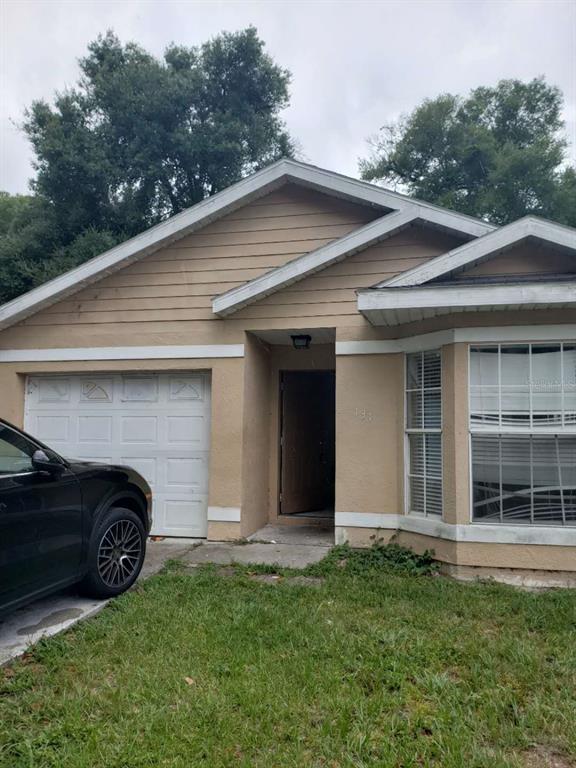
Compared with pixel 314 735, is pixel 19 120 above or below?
above

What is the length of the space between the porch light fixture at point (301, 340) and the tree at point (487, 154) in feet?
49.1

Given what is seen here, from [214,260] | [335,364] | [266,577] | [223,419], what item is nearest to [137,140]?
[214,260]

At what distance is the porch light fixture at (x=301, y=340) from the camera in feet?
22.5

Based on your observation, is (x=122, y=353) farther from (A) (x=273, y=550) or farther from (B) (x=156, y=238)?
(A) (x=273, y=550)

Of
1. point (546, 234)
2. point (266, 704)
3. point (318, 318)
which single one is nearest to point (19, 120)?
point (318, 318)

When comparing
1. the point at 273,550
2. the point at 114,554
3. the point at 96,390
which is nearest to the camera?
the point at 114,554

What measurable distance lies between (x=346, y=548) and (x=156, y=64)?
65.6ft

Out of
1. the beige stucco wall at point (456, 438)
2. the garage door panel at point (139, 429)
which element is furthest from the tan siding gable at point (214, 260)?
the beige stucco wall at point (456, 438)

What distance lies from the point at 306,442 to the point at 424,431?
3.36 m

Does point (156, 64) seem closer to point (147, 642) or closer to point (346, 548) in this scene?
point (346, 548)

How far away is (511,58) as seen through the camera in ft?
70.1

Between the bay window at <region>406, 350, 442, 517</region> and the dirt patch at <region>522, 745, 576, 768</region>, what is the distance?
3.05 m

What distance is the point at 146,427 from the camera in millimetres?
7062

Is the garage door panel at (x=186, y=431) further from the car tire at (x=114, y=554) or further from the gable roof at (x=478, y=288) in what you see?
the gable roof at (x=478, y=288)
